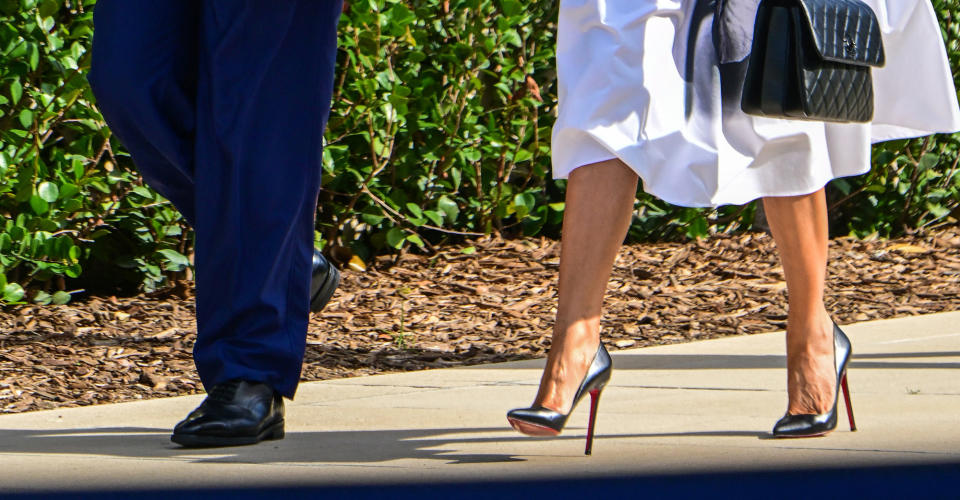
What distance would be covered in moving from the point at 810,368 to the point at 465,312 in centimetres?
232

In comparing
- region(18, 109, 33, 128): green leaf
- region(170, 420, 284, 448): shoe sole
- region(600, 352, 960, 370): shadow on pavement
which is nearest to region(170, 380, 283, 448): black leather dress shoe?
region(170, 420, 284, 448): shoe sole

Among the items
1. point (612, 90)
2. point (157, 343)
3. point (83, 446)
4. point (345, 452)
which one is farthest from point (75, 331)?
point (612, 90)

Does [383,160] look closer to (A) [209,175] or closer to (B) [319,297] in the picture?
(B) [319,297]

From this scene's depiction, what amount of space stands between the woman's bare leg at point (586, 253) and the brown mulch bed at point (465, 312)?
138 centimetres

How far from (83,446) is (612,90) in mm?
1317

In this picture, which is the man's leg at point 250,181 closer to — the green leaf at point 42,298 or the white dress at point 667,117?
the white dress at point 667,117

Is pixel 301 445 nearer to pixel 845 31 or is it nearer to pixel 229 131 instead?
pixel 229 131

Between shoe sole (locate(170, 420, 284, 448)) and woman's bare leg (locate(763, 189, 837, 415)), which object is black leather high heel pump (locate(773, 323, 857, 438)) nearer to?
woman's bare leg (locate(763, 189, 837, 415))

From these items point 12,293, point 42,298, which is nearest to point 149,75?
point 12,293

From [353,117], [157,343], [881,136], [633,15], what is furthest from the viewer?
[353,117]

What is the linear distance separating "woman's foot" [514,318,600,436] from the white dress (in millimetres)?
316

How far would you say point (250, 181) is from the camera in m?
3.09

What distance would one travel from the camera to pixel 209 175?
121 inches

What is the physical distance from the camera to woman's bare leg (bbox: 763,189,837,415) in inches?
119
